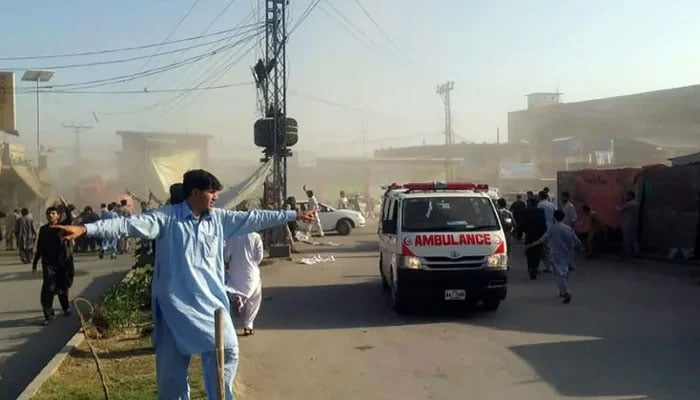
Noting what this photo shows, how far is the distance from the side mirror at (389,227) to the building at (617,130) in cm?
3728

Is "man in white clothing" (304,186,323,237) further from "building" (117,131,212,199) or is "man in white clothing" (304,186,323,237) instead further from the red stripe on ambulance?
"building" (117,131,212,199)

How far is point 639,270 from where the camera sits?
16141mm

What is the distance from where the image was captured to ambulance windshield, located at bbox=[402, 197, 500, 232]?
36.6 feet

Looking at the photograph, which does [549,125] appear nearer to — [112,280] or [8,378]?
[112,280]

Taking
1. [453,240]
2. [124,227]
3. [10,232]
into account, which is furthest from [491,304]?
[10,232]

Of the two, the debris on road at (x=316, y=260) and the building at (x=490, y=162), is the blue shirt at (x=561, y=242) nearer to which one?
the debris on road at (x=316, y=260)

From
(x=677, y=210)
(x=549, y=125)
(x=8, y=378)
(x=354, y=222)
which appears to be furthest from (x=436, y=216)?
(x=549, y=125)

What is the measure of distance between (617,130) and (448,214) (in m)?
60.5

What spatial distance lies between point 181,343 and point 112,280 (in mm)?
13270

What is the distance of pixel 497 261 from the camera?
10.8 m

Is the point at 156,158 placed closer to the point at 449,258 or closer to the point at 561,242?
the point at 561,242

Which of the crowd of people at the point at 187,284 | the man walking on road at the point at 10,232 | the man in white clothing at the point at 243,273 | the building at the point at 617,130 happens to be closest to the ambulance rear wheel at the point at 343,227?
the man walking on road at the point at 10,232

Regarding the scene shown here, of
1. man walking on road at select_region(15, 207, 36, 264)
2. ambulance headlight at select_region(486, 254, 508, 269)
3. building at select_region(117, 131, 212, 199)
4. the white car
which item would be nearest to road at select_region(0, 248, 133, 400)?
man walking on road at select_region(15, 207, 36, 264)

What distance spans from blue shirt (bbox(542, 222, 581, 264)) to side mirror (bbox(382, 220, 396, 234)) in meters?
2.71
